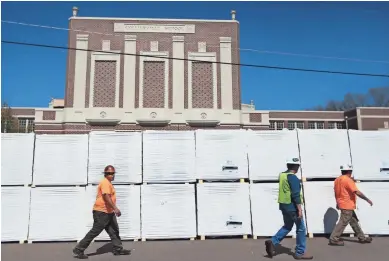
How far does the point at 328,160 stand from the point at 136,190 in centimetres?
433

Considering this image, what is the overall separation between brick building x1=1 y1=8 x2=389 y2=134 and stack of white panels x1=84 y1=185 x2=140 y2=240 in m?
22.2

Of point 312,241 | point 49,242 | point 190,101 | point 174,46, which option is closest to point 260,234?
point 312,241

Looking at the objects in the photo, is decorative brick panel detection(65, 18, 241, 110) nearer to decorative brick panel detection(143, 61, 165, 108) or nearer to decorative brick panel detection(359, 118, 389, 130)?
decorative brick panel detection(143, 61, 165, 108)

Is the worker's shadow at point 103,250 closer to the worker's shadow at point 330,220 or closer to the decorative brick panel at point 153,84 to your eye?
the worker's shadow at point 330,220

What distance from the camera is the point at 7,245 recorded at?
6617 millimetres

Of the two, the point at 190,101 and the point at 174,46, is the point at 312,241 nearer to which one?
the point at 190,101

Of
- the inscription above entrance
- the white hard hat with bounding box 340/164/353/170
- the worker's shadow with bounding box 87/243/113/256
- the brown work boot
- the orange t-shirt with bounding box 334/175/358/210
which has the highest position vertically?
the inscription above entrance

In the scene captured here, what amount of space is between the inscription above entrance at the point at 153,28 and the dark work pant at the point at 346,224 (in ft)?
87.4

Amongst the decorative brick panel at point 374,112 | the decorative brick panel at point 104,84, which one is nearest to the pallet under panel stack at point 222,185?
the decorative brick panel at point 104,84

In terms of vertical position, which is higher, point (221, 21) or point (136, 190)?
point (221, 21)

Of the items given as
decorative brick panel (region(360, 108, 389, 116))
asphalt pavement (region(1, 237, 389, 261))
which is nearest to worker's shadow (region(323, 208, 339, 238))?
asphalt pavement (region(1, 237, 389, 261))

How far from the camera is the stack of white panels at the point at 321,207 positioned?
717cm

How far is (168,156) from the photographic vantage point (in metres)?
7.27

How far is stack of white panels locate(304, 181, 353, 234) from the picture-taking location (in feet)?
23.5
